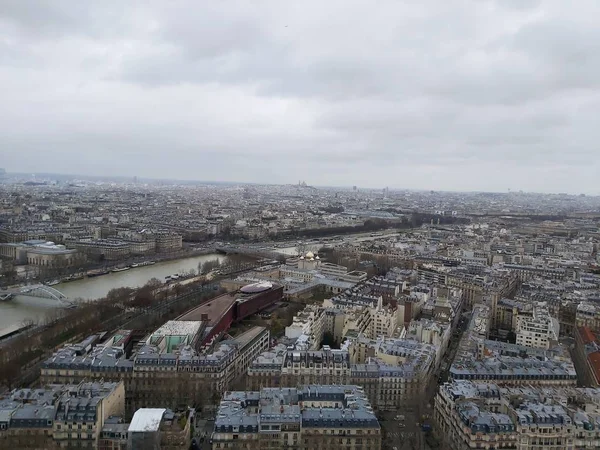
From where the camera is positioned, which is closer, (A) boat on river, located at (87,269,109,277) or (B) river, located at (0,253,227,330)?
(B) river, located at (0,253,227,330)

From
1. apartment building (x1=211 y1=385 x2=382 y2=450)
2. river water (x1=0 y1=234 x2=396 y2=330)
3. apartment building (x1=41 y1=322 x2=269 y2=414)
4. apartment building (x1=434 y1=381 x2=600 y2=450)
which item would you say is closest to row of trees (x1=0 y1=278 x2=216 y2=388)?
river water (x1=0 y1=234 x2=396 y2=330)

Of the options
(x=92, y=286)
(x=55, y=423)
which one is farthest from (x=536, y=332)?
(x=92, y=286)

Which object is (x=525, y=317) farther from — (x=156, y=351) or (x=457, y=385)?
(x=156, y=351)

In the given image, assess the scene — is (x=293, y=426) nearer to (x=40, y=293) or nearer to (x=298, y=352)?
(x=298, y=352)

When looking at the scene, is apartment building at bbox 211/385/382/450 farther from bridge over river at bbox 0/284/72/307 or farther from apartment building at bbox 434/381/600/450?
bridge over river at bbox 0/284/72/307

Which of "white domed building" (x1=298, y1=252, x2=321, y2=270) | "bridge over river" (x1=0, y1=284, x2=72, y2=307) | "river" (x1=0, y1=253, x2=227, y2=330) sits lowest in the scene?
"river" (x1=0, y1=253, x2=227, y2=330)

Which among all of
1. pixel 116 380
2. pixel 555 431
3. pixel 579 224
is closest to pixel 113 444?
pixel 116 380

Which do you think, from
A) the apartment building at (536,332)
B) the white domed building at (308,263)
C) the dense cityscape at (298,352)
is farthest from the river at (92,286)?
the apartment building at (536,332)

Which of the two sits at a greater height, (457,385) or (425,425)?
(457,385)
